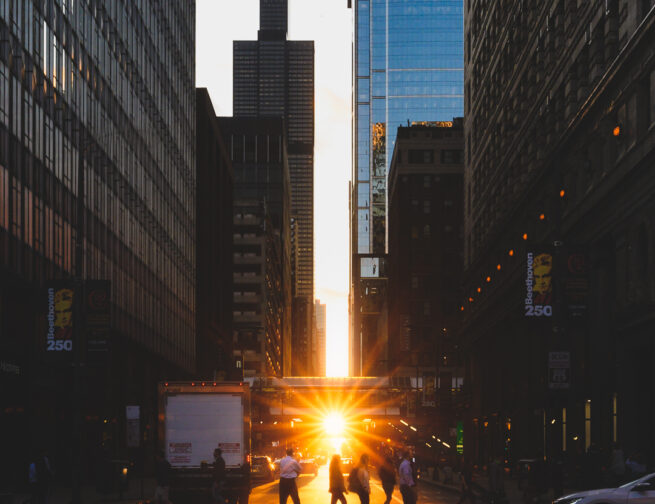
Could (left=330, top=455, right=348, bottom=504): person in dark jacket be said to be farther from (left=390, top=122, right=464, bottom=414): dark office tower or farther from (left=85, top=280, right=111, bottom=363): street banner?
(left=390, top=122, right=464, bottom=414): dark office tower

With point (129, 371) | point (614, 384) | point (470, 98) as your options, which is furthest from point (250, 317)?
point (614, 384)

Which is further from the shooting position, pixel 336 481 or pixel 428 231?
pixel 428 231

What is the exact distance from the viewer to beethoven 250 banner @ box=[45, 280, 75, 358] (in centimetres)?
3538

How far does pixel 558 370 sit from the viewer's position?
29.2 m

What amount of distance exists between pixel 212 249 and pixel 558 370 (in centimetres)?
9054

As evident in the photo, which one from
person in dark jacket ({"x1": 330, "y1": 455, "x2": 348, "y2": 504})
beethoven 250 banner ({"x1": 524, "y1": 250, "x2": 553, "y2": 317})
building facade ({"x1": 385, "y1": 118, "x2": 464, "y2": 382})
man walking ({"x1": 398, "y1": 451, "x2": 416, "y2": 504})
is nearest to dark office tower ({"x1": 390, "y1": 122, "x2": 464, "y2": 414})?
building facade ({"x1": 385, "y1": 118, "x2": 464, "y2": 382})

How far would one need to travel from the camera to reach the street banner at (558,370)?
29.1 meters

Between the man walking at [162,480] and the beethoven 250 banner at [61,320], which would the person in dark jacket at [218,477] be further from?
the beethoven 250 banner at [61,320]

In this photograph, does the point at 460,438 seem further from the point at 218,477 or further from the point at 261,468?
the point at 218,477

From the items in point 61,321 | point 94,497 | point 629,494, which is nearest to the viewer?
point 629,494

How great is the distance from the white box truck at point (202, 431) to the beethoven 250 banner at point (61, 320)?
592cm

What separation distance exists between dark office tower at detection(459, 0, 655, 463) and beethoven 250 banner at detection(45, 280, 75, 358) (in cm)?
1487

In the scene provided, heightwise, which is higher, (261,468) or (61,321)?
(61,321)

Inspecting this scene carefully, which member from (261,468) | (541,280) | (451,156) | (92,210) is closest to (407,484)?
(541,280)
